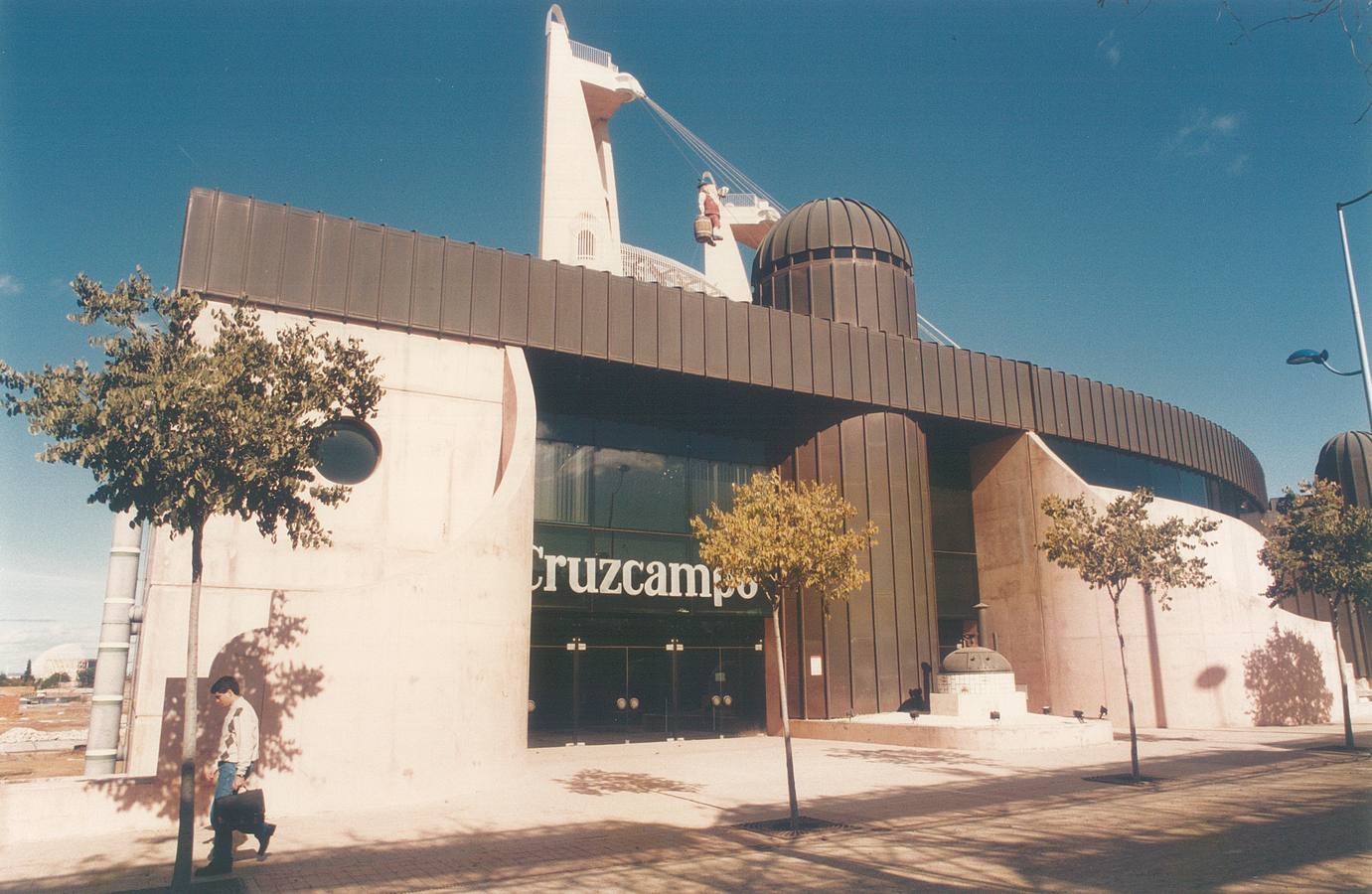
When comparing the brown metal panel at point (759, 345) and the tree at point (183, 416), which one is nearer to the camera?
the tree at point (183, 416)

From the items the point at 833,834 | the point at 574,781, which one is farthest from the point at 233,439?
the point at 574,781

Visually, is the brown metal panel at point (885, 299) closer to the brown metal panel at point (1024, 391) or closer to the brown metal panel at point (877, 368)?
the brown metal panel at point (877, 368)

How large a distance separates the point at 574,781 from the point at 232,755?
7.52 metres

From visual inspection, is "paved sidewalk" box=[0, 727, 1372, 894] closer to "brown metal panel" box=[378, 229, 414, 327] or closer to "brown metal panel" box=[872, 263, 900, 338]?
"brown metal panel" box=[378, 229, 414, 327]

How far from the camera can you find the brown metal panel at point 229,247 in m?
17.9

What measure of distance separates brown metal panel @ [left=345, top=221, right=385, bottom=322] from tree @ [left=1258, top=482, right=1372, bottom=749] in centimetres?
2208

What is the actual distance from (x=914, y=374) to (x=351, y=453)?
16819 millimetres

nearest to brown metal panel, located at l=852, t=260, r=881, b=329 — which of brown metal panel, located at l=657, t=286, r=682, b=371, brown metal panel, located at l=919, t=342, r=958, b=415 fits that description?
brown metal panel, located at l=919, t=342, r=958, b=415

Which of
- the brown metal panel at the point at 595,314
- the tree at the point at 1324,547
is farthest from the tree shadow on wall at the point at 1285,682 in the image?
the brown metal panel at the point at 595,314

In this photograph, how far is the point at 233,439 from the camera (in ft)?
30.8

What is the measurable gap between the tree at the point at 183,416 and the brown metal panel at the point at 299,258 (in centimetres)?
905

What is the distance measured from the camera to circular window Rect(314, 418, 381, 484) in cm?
1846

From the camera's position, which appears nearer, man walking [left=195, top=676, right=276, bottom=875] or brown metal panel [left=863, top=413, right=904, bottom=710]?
man walking [left=195, top=676, right=276, bottom=875]

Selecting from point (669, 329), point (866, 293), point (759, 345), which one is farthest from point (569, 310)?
point (866, 293)
